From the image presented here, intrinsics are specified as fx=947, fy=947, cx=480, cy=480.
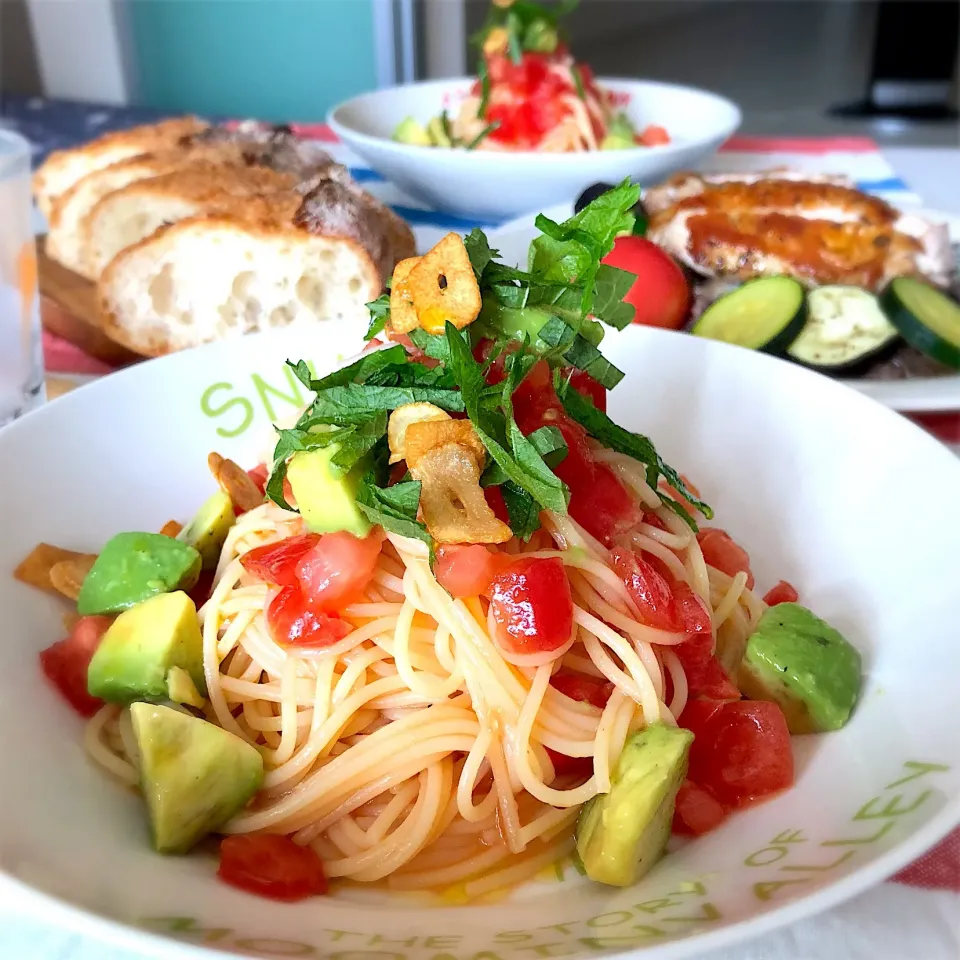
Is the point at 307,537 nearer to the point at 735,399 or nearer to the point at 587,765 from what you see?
the point at 587,765

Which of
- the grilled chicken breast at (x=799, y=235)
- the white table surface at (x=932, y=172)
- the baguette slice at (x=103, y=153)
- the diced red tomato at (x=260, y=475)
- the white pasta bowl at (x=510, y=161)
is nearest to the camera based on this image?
the diced red tomato at (x=260, y=475)

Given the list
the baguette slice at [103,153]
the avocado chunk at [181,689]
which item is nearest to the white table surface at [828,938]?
the avocado chunk at [181,689]

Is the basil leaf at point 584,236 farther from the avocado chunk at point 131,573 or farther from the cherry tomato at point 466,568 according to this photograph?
the avocado chunk at point 131,573

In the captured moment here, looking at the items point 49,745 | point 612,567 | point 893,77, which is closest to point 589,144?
point 612,567

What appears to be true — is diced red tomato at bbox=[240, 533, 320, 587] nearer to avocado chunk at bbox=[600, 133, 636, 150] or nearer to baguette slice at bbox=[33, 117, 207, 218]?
baguette slice at bbox=[33, 117, 207, 218]

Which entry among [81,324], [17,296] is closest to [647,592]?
[17,296]

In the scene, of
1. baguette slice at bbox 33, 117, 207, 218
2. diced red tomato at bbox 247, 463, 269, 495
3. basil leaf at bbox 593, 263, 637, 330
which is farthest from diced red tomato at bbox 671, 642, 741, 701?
baguette slice at bbox 33, 117, 207, 218
